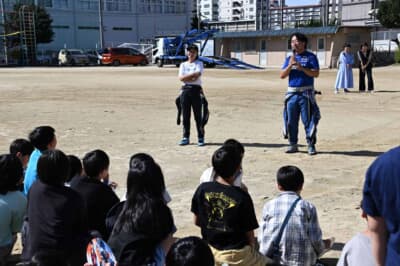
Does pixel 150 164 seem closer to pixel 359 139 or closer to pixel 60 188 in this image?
pixel 60 188

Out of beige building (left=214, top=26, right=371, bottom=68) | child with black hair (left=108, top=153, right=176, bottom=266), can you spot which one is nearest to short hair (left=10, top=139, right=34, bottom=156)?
child with black hair (left=108, top=153, right=176, bottom=266)

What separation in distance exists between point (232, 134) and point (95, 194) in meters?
6.47

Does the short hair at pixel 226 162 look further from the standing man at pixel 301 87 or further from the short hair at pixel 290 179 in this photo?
the standing man at pixel 301 87

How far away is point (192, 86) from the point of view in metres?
8.87

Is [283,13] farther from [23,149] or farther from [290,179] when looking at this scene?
[290,179]

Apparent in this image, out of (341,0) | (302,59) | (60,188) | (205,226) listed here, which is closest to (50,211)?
(60,188)

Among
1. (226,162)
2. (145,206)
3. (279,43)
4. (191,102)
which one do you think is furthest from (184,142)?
(279,43)

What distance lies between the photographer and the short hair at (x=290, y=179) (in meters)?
3.83

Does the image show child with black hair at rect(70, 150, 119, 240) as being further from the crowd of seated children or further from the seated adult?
the seated adult

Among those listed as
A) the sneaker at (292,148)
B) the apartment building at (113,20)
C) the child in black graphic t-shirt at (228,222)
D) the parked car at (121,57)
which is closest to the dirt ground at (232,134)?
the sneaker at (292,148)

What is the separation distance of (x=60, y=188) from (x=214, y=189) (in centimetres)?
105

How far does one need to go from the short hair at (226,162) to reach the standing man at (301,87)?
4.24 metres

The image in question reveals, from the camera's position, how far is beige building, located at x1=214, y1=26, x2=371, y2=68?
39.4 metres

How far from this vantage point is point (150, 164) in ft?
11.0
